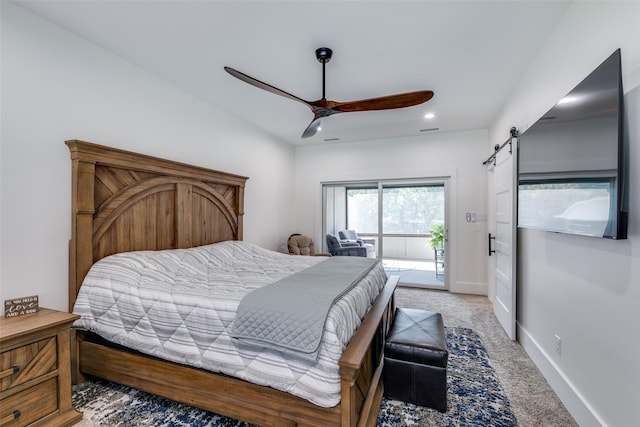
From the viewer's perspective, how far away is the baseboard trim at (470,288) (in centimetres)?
459

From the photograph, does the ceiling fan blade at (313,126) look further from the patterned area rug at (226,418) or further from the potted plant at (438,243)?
the potted plant at (438,243)

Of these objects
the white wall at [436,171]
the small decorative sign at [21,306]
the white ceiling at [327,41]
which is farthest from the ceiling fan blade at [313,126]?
the small decorative sign at [21,306]

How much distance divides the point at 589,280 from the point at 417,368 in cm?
117

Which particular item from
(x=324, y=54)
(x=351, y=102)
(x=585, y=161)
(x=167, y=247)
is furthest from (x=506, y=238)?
(x=167, y=247)

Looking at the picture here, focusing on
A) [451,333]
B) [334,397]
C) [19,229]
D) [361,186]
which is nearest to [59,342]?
[19,229]

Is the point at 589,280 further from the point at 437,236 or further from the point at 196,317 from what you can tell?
the point at 437,236

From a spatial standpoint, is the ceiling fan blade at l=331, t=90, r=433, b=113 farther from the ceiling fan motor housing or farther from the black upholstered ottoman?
the black upholstered ottoman

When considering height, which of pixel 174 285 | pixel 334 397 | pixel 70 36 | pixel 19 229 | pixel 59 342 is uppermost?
pixel 70 36

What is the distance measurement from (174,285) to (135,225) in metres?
0.97

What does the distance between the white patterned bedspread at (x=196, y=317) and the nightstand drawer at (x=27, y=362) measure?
1.08 ft

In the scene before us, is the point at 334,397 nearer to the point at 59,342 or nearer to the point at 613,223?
the point at 613,223

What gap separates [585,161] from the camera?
1.64 m

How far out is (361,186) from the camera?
5629 millimetres

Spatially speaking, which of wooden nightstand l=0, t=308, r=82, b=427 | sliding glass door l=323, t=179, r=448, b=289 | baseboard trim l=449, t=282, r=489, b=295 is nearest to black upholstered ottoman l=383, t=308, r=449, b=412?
wooden nightstand l=0, t=308, r=82, b=427
